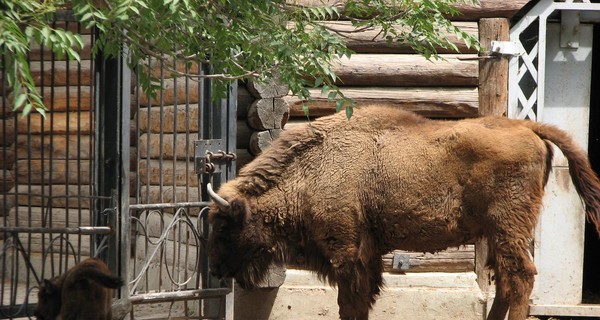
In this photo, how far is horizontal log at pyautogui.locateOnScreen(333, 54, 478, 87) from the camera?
8.48 metres

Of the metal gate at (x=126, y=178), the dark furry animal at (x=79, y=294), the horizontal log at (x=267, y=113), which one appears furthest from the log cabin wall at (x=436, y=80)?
the dark furry animal at (x=79, y=294)

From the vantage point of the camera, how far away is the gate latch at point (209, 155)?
24.1ft

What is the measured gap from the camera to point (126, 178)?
6.77 metres

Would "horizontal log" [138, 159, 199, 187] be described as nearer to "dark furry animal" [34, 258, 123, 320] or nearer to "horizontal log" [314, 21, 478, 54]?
"horizontal log" [314, 21, 478, 54]

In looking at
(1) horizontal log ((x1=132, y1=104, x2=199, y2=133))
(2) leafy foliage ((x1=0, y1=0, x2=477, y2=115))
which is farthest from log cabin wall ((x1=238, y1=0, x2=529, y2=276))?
(2) leafy foliage ((x1=0, y1=0, x2=477, y2=115))

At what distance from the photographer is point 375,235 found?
7305 mm

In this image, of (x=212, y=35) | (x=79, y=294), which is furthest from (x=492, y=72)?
(x=79, y=294)

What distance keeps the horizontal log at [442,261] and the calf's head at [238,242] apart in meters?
1.53

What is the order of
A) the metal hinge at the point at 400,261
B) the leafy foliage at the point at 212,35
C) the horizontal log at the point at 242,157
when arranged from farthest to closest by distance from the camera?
the metal hinge at the point at 400,261 < the horizontal log at the point at 242,157 < the leafy foliage at the point at 212,35

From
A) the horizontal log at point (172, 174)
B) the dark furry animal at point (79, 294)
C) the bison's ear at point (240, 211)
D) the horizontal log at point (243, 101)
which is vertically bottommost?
the dark furry animal at point (79, 294)

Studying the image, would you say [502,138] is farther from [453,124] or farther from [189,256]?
[189,256]

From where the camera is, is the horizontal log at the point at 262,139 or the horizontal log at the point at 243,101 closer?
the horizontal log at the point at 262,139

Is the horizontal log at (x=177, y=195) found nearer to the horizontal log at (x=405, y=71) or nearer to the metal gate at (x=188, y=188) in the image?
the metal gate at (x=188, y=188)

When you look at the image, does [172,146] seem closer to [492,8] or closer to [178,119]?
[178,119]
